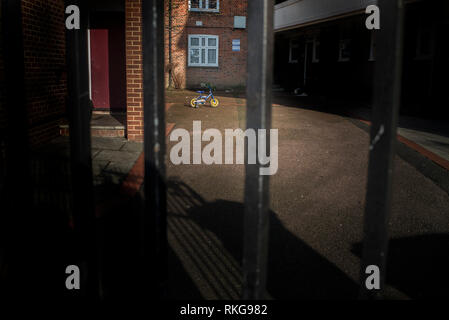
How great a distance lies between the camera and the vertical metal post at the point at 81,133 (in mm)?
1511

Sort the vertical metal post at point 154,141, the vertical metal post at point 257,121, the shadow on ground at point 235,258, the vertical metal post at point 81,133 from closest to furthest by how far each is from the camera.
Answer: the vertical metal post at point 257,121, the vertical metal post at point 154,141, the vertical metal post at point 81,133, the shadow on ground at point 235,258

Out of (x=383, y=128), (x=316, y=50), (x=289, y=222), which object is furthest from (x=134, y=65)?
(x=316, y=50)

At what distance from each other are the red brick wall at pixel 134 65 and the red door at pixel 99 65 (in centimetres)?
355

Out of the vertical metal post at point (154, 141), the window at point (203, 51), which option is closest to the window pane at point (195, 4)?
the window at point (203, 51)

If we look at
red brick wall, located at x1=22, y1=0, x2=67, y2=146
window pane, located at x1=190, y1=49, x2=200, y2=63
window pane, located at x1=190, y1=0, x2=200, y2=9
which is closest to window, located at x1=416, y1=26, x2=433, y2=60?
red brick wall, located at x1=22, y1=0, x2=67, y2=146

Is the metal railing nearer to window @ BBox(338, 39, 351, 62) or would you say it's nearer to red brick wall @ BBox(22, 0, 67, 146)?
red brick wall @ BBox(22, 0, 67, 146)

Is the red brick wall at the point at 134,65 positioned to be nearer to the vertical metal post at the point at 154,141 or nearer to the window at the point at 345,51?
the vertical metal post at the point at 154,141

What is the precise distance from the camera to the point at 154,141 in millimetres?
1430

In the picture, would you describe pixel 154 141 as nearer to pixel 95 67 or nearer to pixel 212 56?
pixel 95 67
